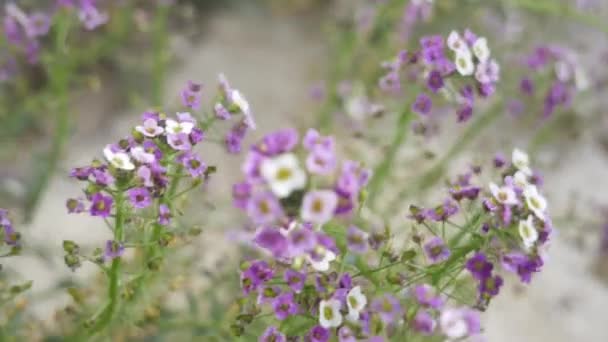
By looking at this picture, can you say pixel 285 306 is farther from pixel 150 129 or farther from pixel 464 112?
pixel 464 112

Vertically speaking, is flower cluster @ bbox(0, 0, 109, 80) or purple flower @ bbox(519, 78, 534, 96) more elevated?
flower cluster @ bbox(0, 0, 109, 80)

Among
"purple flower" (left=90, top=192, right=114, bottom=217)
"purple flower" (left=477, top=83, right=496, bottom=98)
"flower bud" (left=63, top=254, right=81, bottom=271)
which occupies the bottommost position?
"flower bud" (left=63, top=254, right=81, bottom=271)

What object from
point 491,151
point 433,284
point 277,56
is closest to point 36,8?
point 277,56

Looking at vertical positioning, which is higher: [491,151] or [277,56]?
[277,56]

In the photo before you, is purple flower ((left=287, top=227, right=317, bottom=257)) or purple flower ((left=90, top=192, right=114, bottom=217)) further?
purple flower ((left=90, top=192, right=114, bottom=217))

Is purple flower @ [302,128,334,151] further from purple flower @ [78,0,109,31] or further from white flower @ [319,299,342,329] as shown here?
purple flower @ [78,0,109,31]

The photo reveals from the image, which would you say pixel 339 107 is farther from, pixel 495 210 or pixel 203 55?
pixel 495 210

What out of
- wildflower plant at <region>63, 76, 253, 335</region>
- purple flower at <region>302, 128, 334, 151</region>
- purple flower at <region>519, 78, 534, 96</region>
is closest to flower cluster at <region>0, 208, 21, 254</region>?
wildflower plant at <region>63, 76, 253, 335</region>
